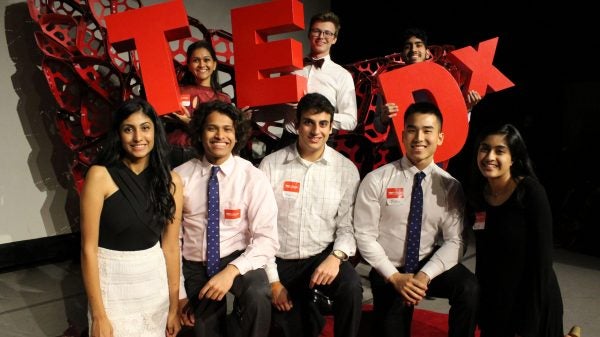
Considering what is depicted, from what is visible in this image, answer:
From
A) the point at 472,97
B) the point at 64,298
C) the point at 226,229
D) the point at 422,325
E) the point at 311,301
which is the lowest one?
the point at 422,325

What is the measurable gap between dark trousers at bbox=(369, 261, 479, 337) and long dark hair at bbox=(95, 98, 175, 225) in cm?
101

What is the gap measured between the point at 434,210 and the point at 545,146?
3266 millimetres

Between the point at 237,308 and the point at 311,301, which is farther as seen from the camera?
the point at 311,301

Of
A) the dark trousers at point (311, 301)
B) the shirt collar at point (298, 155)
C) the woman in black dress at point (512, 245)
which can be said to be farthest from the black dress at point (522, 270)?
the shirt collar at point (298, 155)

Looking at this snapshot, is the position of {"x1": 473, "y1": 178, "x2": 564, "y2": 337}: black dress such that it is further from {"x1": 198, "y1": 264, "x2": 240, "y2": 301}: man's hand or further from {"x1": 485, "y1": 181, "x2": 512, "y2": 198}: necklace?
{"x1": 198, "y1": 264, "x2": 240, "y2": 301}: man's hand

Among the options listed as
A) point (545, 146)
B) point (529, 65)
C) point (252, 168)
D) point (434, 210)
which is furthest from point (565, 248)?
point (252, 168)

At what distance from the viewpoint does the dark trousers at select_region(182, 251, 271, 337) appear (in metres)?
1.94

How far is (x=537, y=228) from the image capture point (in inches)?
73.3

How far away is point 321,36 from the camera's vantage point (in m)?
2.92

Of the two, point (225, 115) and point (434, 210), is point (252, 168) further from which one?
point (434, 210)

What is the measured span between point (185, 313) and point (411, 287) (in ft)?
3.19

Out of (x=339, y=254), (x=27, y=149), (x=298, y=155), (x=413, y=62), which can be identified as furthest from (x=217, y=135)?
(x=27, y=149)

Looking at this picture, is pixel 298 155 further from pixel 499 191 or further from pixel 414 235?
pixel 499 191

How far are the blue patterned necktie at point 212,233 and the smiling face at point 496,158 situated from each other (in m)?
1.18
